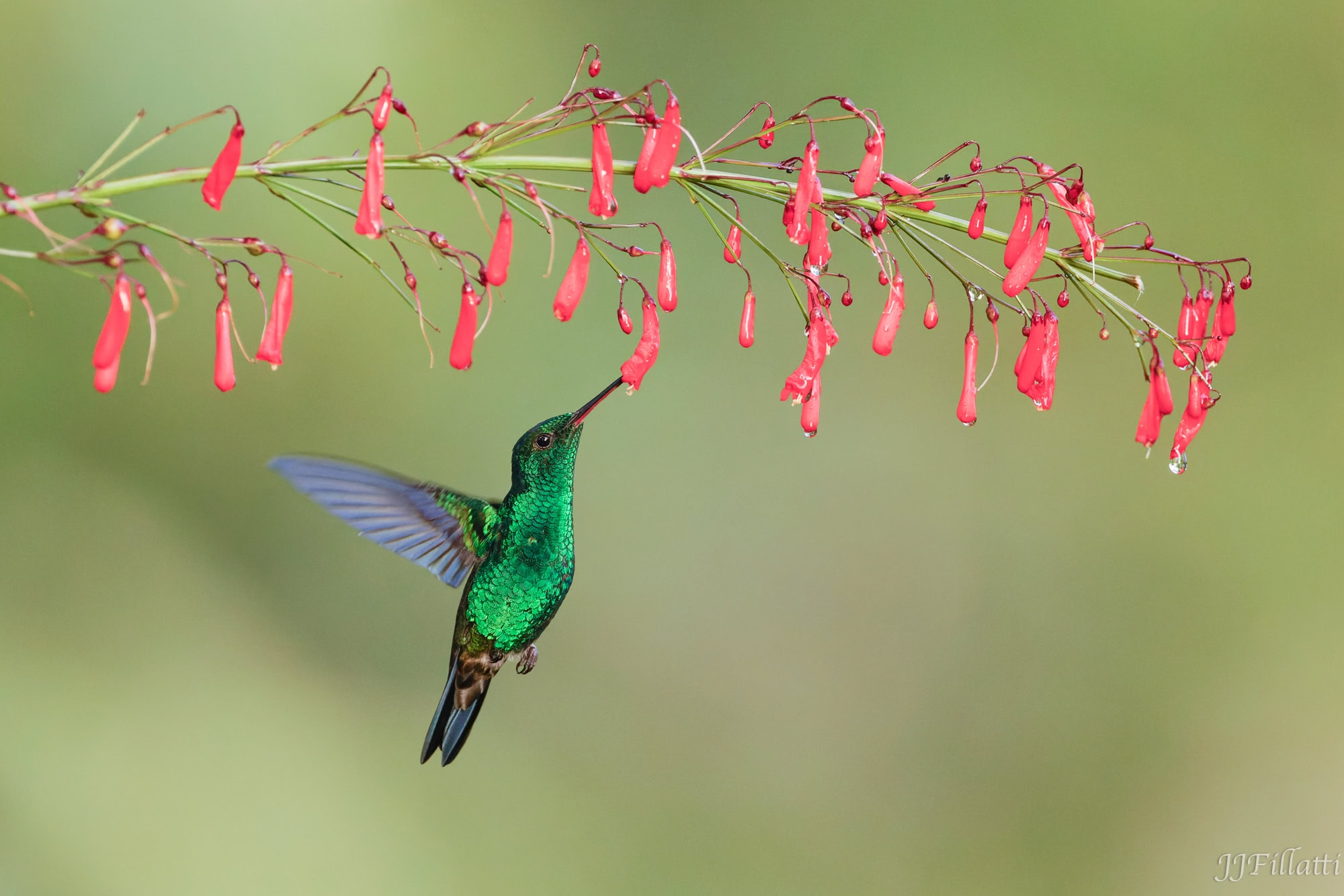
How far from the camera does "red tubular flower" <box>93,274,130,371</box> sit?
1188 mm

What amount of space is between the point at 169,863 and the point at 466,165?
9.84 feet

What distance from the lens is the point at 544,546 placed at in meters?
1.75

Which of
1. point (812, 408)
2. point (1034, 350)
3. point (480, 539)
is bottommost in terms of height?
point (480, 539)

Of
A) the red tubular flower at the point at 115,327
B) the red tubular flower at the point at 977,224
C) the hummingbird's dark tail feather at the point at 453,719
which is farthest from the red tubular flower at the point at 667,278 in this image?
the hummingbird's dark tail feather at the point at 453,719

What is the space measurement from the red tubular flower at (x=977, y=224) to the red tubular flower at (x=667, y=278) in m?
0.40

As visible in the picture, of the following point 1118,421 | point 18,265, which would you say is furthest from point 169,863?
point 1118,421

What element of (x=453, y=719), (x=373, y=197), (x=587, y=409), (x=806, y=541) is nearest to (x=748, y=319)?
(x=587, y=409)

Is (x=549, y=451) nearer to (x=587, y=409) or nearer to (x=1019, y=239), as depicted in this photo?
(x=587, y=409)

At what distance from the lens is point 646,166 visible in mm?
1262

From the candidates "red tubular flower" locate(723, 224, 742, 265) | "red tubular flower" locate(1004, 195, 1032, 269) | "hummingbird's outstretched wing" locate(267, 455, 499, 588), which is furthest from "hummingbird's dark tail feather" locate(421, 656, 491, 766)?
"red tubular flower" locate(1004, 195, 1032, 269)

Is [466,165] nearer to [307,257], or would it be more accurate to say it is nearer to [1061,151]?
[307,257]

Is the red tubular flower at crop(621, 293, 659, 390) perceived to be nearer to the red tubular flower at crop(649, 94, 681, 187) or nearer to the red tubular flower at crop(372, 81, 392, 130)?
the red tubular flower at crop(649, 94, 681, 187)

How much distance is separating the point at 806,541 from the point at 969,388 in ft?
7.25

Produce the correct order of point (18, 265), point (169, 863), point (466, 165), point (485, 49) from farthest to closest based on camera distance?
point (485, 49)
point (169, 863)
point (18, 265)
point (466, 165)
